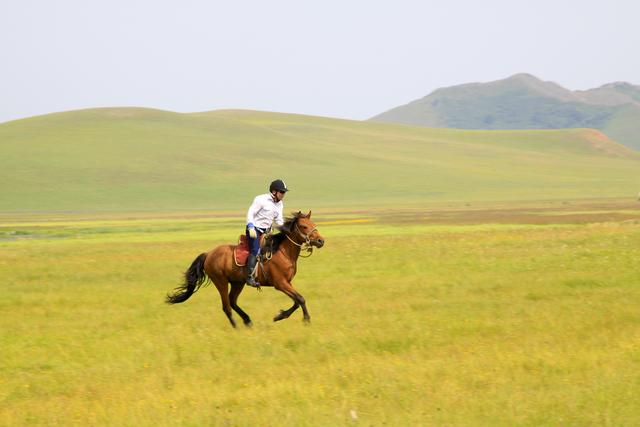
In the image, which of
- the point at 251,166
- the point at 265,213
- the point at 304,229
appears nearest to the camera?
the point at 304,229

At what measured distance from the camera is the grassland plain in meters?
8.41

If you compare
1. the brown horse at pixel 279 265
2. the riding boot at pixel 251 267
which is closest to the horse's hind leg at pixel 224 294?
the brown horse at pixel 279 265

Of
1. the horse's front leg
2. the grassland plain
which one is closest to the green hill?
the grassland plain

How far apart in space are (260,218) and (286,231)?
500mm

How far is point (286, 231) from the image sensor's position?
1395cm

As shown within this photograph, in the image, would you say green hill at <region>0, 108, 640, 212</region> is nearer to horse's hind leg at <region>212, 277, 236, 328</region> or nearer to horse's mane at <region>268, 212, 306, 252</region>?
horse's hind leg at <region>212, 277, 236, 328</region>

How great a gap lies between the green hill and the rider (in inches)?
2505

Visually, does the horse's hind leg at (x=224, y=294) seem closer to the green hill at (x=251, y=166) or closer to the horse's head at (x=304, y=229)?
the horse's head at (x=304, y=229)

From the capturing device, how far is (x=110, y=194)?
91.0 meters

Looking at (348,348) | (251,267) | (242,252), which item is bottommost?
(348,348)

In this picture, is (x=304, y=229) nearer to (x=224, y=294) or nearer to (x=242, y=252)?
(x=242, y=252)

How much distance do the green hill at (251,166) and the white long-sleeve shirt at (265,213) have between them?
209ft

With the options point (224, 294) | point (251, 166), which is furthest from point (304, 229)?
point (251, 166)

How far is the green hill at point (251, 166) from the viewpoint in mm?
90188
